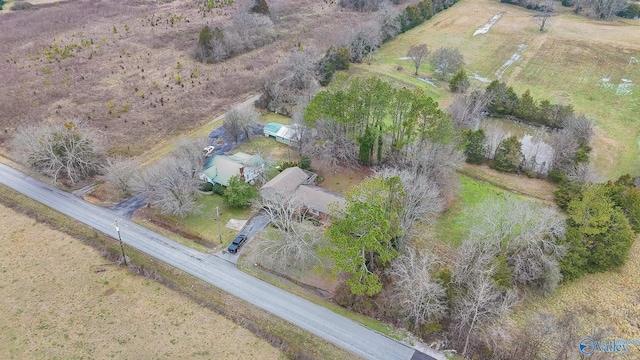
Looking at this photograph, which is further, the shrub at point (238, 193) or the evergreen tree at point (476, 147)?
the evergreen tree at point (476, 147)

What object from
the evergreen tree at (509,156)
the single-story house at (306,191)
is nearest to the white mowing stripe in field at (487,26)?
the evergreen tree at (509,156)

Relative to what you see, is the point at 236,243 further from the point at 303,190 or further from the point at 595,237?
the point at 595,237

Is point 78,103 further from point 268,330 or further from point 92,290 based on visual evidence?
point 268,330

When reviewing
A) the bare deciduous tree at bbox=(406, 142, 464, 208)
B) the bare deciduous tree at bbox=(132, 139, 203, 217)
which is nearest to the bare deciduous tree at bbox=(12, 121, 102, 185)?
the bare deciduous tree at bbox=(132, 139, 203, 217)

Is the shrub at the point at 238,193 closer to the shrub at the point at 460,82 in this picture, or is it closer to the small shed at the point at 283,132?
the small shed at the point at 283,132

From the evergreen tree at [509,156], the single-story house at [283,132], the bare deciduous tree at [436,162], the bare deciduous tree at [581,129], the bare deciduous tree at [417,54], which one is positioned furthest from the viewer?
the bare deciduous tree at [417,54]

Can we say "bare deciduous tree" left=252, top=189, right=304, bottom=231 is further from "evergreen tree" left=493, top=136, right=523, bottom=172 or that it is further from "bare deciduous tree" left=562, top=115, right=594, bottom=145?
"bare deciduous tree" left=562, top=115, right=594, bottom=145
